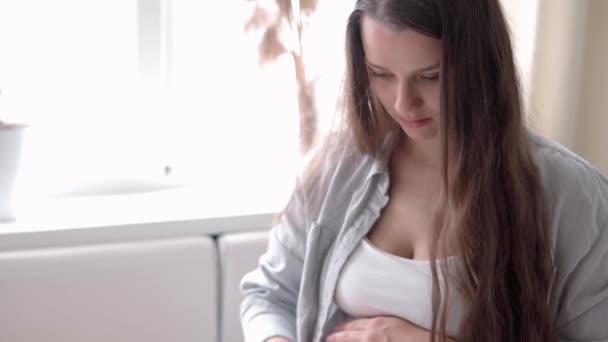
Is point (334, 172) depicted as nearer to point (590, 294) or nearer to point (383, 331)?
point (383, 331)

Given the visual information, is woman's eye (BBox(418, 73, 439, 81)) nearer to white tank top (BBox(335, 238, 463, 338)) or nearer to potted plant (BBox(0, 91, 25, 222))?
white tank top (BBox(335, 238, 463, 338))

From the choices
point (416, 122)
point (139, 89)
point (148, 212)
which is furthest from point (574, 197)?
point (139, 89)

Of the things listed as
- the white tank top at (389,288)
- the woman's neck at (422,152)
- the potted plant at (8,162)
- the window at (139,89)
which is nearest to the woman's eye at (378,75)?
the woman's neck at (422,152)

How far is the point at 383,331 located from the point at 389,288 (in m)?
0.07

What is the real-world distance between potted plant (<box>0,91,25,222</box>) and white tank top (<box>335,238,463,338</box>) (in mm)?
757

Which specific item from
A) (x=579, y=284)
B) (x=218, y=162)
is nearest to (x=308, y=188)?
(x=579, y=284)

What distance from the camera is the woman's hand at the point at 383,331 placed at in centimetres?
112

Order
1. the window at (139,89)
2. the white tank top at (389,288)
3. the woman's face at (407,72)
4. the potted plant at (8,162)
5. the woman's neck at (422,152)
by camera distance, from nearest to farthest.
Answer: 1. the woman's face at (407,72)
2. the white tank top at (389,288)
3. the woman's neck at (422,152)
4. the potted plant at (8,162)
5. the window at (139,89)

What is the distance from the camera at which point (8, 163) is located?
1492 millimetres

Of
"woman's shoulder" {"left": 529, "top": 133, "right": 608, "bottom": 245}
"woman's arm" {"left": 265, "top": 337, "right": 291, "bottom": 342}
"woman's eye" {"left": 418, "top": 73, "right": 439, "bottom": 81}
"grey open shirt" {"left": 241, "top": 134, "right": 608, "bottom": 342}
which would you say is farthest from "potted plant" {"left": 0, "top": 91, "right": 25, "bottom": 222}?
"woman's shoulder" {"left": 529, "top": 133, "right": 608, "bottom": 245}

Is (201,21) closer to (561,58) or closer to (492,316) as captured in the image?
(561,58)

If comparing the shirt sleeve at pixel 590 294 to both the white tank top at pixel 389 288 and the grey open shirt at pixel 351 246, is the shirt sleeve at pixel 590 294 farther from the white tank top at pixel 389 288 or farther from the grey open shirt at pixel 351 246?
the white tank top at pixel 389 288

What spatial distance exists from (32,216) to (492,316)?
1.02m

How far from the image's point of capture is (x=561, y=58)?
1.53 meters
